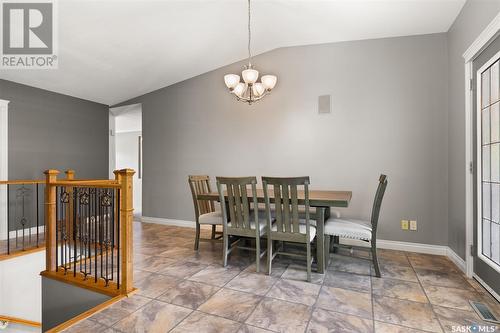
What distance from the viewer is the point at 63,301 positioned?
2676mm

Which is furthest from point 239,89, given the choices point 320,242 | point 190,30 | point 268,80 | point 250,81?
point 320,242

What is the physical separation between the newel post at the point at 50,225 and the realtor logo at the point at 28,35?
1.71 m

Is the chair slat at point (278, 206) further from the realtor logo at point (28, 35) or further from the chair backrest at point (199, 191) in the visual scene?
the realtor logo at point (28, 35)

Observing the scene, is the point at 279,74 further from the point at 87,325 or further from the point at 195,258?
the point at 87,325

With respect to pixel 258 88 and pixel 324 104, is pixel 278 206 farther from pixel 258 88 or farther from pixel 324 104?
pixel 324 104

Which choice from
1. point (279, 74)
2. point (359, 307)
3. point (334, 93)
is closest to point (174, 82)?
point (279, 74)

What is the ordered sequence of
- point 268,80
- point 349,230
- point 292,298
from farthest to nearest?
point 268,80
point 349,230
point 292,298

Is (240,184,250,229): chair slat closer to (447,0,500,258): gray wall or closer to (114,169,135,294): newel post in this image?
(114,169,135,294): newel post

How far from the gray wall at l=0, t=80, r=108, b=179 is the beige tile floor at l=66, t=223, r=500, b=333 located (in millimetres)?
2923

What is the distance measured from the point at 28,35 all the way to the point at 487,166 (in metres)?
5.25

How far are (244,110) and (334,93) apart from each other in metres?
1.47

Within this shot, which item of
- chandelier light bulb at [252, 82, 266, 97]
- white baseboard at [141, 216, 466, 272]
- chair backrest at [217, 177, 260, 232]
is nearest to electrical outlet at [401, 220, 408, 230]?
white baseboard at [141, 216, 466, 272]

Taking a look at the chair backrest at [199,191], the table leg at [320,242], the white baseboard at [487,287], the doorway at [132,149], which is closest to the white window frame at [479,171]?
the white baseboard at [487,287]

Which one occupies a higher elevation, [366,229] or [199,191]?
[199,191]
